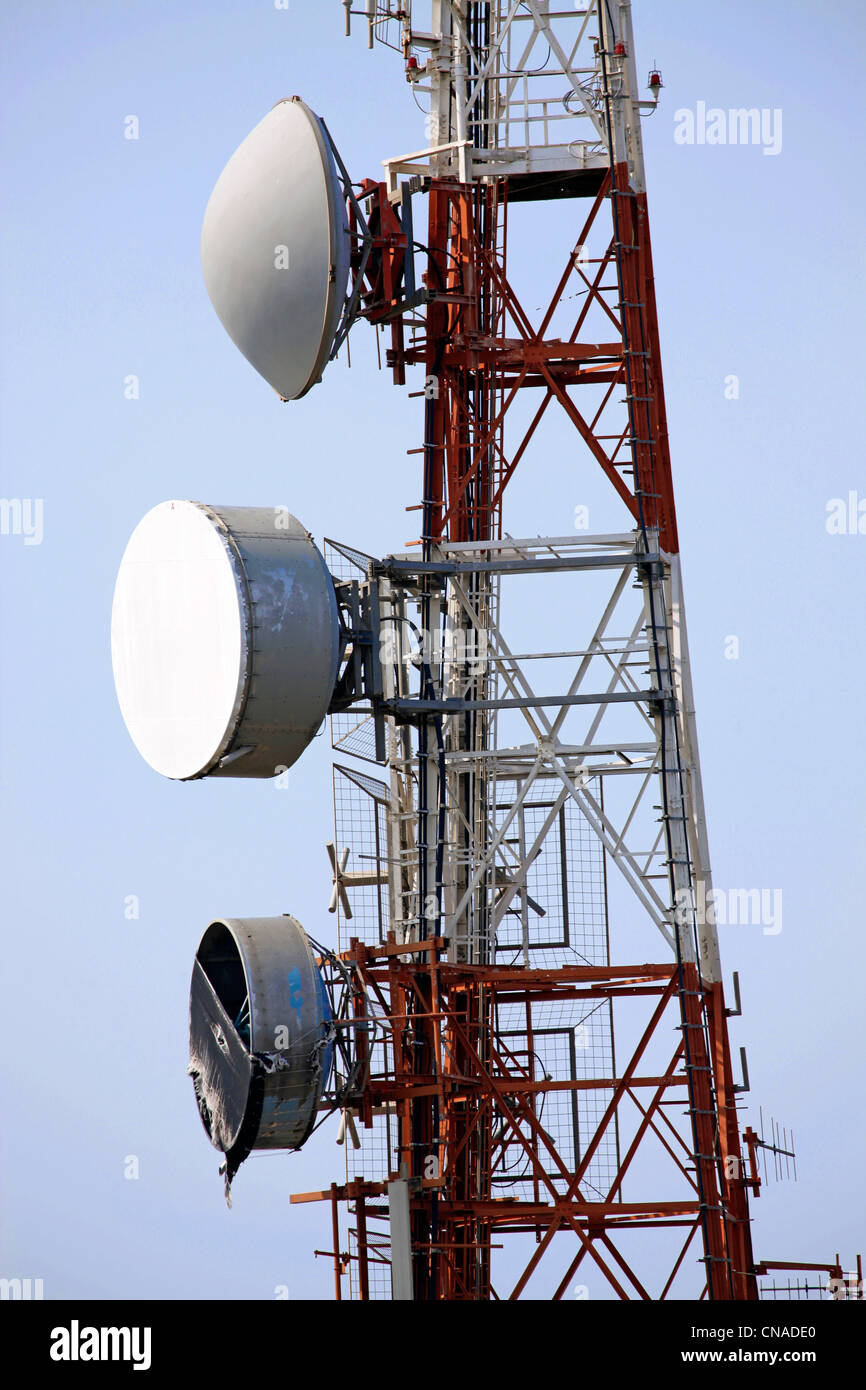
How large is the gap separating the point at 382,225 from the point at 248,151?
292cm

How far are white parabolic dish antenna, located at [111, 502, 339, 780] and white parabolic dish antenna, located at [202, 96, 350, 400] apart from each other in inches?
140

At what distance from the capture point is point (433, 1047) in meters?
54.1

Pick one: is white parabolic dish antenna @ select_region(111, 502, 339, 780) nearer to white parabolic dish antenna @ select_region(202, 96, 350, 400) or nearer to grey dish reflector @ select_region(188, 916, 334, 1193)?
grey dish reflector @ select_region(188, 916, 334, 1193)

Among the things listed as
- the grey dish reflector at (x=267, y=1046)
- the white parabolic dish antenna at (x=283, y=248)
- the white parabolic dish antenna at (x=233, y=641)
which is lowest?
the grey dish reflector at (x=267, y=1046)

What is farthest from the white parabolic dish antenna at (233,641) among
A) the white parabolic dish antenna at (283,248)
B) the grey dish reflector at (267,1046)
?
the white parabolic dish antenna at (283,248)

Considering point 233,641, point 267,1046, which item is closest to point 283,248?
point 233,641

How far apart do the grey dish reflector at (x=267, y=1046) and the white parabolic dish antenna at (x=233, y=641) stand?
3124 mm

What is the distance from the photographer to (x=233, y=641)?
163 ft

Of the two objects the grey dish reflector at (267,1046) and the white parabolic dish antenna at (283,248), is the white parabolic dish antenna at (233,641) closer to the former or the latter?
the grey dish reflector at (267,1046)

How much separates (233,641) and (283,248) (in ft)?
25.6

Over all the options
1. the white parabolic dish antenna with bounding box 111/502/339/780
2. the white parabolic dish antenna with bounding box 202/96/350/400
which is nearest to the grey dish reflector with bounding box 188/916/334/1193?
the white parabolic dish antenna with bounding box 111/502/339/780

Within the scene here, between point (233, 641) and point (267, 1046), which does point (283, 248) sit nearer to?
point (233, 641)

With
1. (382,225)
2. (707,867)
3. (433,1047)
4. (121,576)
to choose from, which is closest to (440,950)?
(433,1047)

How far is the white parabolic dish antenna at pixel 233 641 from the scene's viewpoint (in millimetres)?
49625
